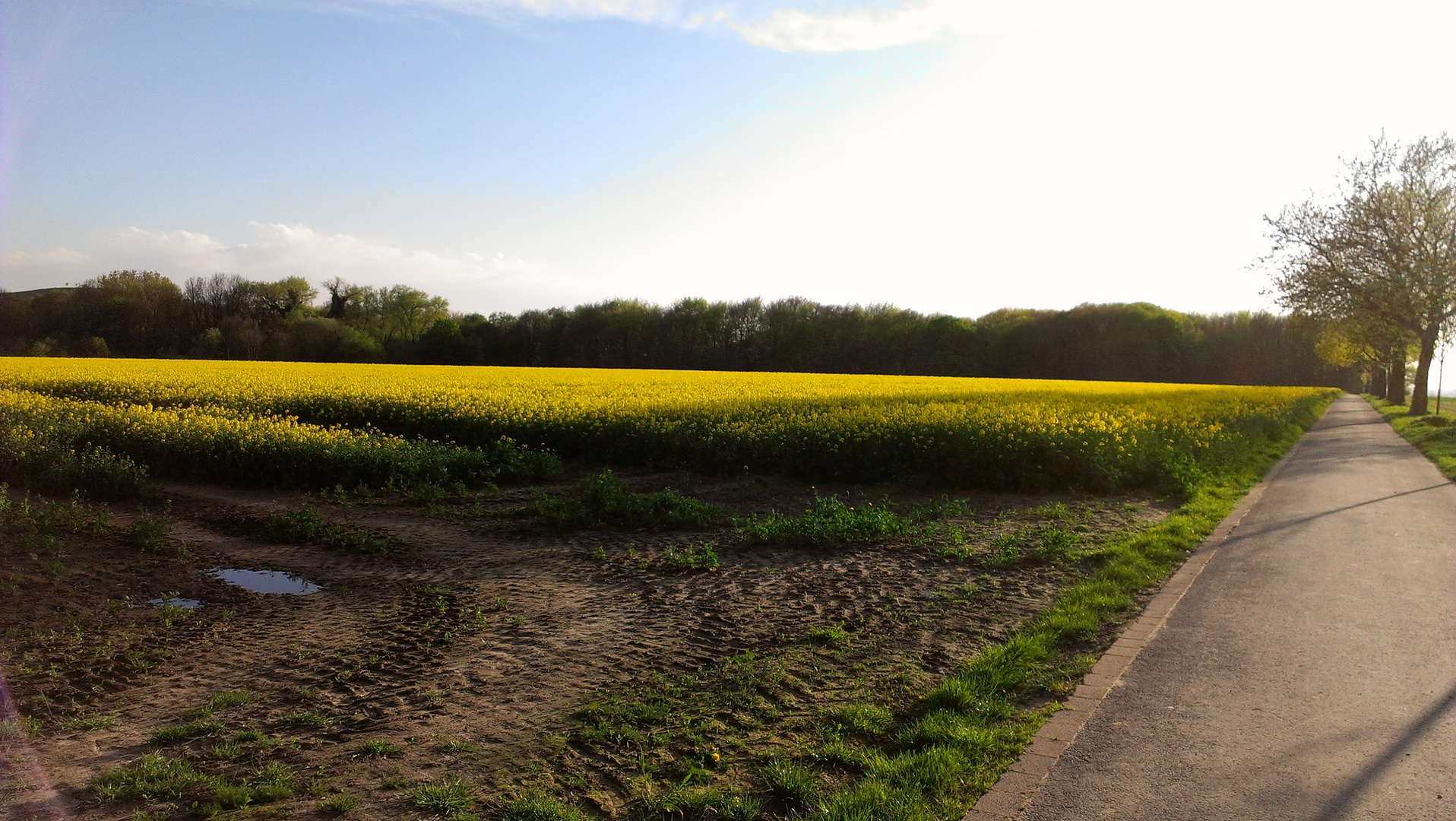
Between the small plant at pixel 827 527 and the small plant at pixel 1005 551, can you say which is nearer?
→ the small plant at pixel 1005 551

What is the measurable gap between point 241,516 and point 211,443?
3.63 meters

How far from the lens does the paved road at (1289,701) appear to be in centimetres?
332

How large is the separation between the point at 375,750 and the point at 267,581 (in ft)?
13.5

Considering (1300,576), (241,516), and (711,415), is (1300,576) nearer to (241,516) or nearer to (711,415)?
(711,415)

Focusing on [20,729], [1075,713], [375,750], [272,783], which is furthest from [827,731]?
[20,729]

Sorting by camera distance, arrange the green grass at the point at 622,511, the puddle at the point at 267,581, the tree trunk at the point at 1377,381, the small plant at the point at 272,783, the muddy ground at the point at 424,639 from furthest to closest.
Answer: the tree trunk at the point at 1377,381
the green grass at the point at 622,511
the puddle at the point at 267,581
the muddy ground at the point at 424,639
the small plant at the point at 272,783

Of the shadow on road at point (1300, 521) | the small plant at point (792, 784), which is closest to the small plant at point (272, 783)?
the small plant at point (792, 784)

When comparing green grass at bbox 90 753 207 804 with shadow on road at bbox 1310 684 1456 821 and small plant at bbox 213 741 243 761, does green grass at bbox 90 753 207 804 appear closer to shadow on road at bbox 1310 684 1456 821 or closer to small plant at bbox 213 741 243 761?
small plant at bbox 213 741 243 761

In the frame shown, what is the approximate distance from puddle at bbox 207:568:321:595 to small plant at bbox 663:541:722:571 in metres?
3.03

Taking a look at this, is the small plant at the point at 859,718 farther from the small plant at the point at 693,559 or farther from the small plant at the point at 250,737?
the small plant at the point at 693,559

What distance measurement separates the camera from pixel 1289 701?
4324 mm

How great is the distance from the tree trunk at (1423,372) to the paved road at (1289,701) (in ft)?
88.8

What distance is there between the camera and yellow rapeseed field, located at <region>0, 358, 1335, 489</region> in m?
11.8

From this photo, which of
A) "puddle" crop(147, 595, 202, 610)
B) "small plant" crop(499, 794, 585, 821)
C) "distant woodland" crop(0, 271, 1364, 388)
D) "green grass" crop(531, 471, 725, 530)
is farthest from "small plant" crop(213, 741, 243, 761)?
"distant woodland" crop(0, 271, 1364, 388)
